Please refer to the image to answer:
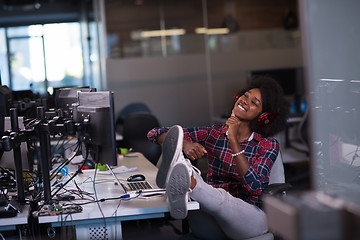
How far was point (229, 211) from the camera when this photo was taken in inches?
100

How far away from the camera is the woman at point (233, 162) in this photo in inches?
92.1

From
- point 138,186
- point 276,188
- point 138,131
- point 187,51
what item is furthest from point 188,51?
point 276,188

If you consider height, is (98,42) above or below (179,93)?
above

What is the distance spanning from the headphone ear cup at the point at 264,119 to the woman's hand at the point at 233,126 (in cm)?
13

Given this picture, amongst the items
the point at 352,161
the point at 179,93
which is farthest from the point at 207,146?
the point at 179,93

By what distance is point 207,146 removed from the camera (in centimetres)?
323

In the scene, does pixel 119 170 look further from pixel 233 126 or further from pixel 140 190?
pixel 233 126

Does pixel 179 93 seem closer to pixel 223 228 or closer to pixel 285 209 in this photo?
pixel 223 228

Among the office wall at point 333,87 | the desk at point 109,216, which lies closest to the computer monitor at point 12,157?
the desk at point 109,216

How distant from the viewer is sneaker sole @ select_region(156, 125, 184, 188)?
2.33 metres

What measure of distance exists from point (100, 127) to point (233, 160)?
95cm

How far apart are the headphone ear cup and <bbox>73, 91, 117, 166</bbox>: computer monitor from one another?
1.02 m

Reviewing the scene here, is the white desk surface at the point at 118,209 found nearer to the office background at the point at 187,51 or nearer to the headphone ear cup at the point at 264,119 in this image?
the headphone ear cup at the point at 264,119

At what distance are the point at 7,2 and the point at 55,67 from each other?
2151 mm
